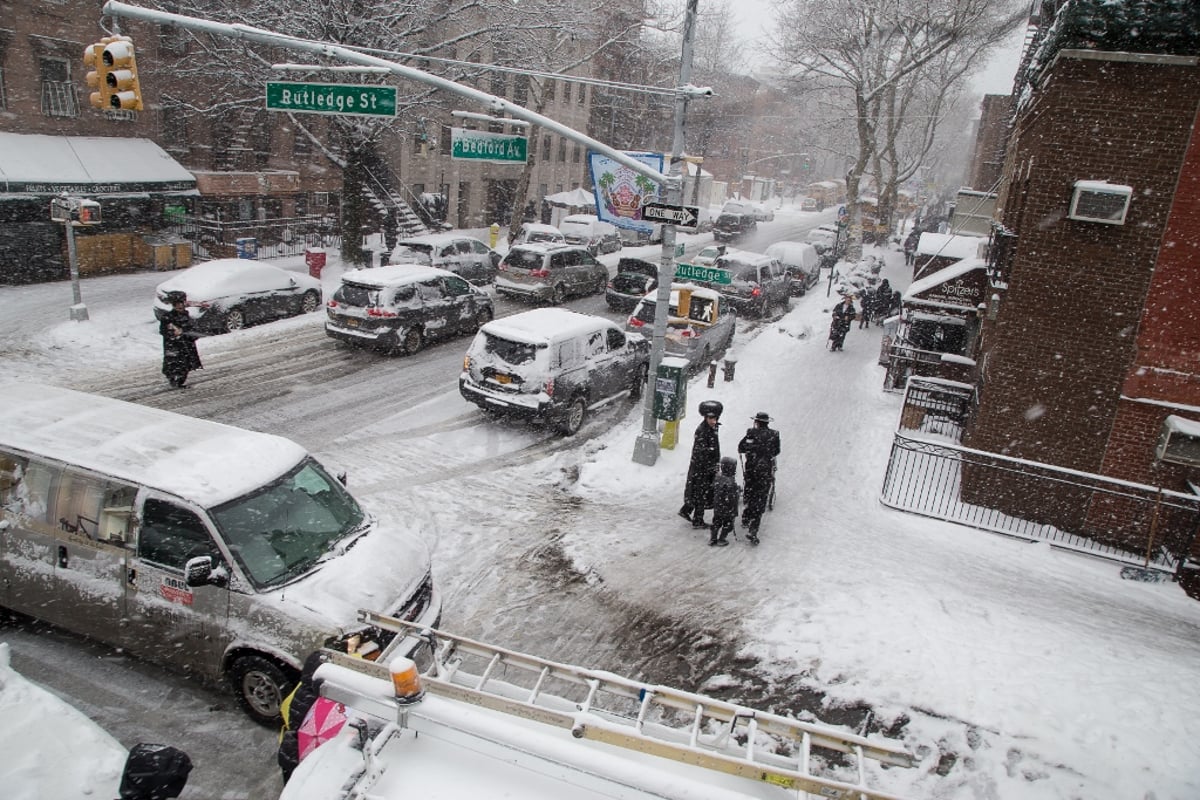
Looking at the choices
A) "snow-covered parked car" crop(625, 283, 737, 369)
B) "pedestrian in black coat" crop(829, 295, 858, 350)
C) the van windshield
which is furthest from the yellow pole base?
"pedestrian in black coat" crop(829, 295, 858, 350)

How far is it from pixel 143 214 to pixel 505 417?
18.4 m

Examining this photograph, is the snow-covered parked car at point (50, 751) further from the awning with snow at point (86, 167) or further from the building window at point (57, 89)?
the building window at point (57, 89)

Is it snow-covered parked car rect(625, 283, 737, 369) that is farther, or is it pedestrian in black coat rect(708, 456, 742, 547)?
snow-covered parked car rect(625, 283, 737, 369)

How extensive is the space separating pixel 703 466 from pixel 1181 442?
18.8 feet

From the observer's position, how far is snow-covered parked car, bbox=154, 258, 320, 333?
634 inches

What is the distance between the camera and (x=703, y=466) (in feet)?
32.1

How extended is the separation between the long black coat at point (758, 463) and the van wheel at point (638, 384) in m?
5.60

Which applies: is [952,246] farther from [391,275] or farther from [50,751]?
[50,751]

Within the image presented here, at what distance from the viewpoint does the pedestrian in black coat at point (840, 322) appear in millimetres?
19516

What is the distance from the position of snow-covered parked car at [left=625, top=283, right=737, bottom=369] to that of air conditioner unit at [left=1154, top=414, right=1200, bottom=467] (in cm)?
841

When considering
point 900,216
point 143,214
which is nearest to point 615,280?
point 143,214

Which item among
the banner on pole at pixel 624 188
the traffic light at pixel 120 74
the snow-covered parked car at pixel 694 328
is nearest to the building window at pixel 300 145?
the snow-covered parked car at pixel 694 328

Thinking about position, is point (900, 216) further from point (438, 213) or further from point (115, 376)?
point (115, 376)

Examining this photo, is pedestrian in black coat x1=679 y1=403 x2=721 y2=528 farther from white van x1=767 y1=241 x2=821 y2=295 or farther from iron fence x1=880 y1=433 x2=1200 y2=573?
white van x1=767 y1=241 x2=821 y2=295
